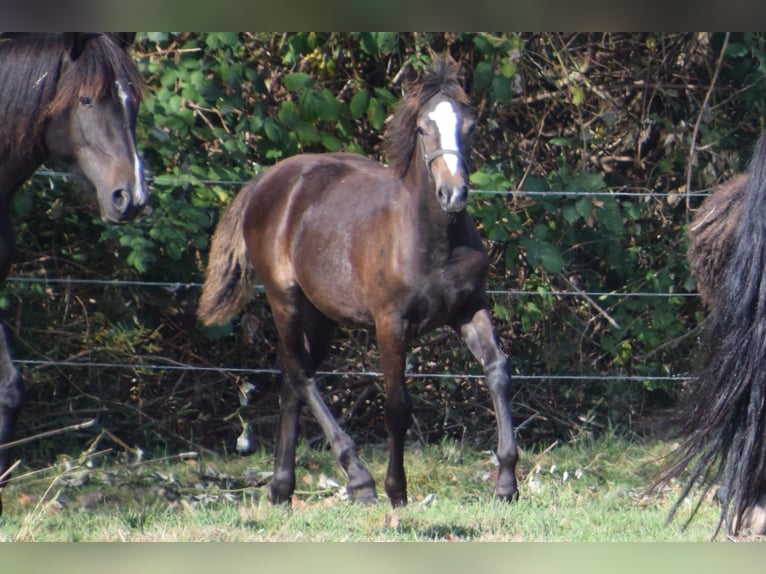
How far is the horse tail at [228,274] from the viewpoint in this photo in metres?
6.07

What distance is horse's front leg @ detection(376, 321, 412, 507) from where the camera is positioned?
17.2 ft

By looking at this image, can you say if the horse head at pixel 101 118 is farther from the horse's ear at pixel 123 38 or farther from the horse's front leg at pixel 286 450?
the horse's front leg at pixel 286 450

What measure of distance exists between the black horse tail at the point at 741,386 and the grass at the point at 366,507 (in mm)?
574

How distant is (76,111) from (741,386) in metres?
2.80

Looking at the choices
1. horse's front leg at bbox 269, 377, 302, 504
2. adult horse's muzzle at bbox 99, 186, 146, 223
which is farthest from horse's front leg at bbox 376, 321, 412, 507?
adult horse's muzzle at bbox 99, 186, 146, 223

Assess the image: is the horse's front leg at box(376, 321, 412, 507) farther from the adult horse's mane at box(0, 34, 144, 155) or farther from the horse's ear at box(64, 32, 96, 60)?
the horse's ear at box(64, 32, 96, 60)

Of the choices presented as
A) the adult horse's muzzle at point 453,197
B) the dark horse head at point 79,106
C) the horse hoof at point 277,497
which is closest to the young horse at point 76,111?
the dark horse head at point 79,106

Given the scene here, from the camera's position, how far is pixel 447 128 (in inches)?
198

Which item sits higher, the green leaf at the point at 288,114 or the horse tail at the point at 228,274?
the green leaf at the point at 288,114

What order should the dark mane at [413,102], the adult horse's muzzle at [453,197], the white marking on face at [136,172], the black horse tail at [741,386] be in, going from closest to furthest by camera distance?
the black horse tail at [741,386], the white marking on face at [136,172], the adult horse's muzzle at [453,197], the dark mane at [413,102]

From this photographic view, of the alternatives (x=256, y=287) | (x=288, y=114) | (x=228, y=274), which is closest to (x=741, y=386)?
(x=228, y=274)
